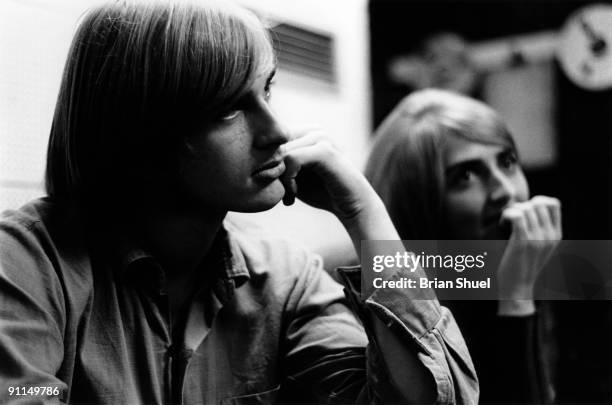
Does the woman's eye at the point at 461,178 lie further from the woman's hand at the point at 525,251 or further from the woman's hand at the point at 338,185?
the woman's hand at the point at 338,185

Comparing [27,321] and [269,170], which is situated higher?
[269,170]

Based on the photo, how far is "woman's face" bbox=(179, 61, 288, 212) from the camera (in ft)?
2.54

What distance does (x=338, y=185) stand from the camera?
2.91 ft

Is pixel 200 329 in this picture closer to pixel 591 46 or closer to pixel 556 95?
pixel 591 46

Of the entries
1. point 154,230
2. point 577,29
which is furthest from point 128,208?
point 577,29

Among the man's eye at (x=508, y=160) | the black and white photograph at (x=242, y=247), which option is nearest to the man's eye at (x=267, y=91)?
the black and white photograph at (x=242, y=247)

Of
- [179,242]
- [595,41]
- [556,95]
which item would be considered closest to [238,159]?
[179,242]

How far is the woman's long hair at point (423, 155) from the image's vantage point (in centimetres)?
117

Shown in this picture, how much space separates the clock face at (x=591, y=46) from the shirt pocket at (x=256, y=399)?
0.90m

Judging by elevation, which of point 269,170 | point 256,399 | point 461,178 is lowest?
point 256,399

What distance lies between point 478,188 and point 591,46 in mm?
472

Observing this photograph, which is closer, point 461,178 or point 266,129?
point 266,129

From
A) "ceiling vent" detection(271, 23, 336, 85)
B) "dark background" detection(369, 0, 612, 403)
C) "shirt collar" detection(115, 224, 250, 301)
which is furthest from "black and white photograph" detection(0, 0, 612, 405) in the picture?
"ceiling vent" detection(271, 23, 336, 85)

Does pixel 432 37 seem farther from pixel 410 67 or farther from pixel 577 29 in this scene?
pixel 577 29
